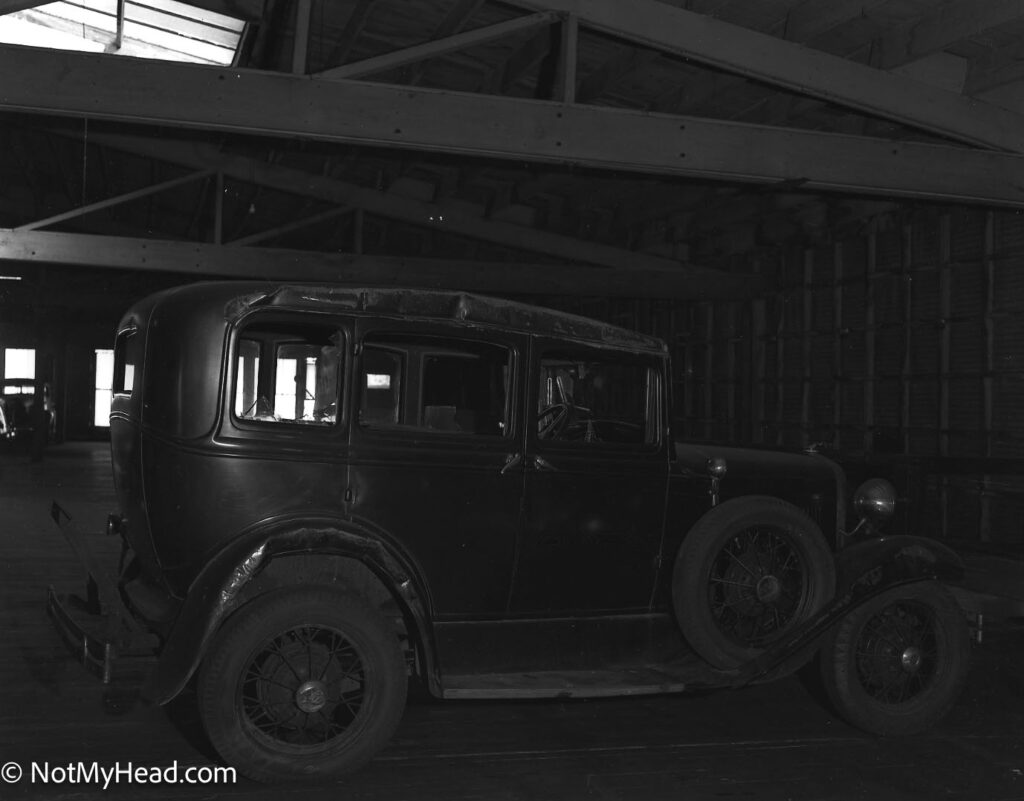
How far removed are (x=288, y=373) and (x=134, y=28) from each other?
851 centimetres

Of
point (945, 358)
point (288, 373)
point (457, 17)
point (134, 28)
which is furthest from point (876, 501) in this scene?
point (134, 28)

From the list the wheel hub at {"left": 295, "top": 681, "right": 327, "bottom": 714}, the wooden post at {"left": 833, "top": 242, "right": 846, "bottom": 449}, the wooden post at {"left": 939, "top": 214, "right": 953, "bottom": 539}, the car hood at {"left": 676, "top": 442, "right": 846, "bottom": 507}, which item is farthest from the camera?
the wooden post at {"left": 833, "top": 242, "right": 846, "bottom": 449}

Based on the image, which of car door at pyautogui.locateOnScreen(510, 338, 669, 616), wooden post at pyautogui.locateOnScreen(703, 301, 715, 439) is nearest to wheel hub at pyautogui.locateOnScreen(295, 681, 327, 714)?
car door at pyautogui.locateOnScreen(510, 338, 669, 616)

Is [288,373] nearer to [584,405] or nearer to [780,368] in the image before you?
[584,405]

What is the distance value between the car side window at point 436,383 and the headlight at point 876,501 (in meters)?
1.86

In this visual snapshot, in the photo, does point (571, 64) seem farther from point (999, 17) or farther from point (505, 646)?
point (505, 646)

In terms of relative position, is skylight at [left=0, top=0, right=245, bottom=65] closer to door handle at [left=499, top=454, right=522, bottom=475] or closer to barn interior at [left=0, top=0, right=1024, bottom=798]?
barn interior at [left=0, top=0, right=1024, bottom=798]

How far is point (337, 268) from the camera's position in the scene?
14.1 m

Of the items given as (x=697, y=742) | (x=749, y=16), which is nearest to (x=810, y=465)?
(x=697, y=742)

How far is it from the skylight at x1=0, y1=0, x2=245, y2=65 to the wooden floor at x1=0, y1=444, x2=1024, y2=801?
23.7 ft

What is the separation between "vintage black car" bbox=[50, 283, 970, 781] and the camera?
12.6 feet

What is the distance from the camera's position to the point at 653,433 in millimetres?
4723

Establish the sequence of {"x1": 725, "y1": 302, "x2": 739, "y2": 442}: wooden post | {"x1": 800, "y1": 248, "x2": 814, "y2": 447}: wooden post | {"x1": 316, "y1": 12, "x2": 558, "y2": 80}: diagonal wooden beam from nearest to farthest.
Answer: {"x1": 316, "y1": 12, "x2": 558, "y2": 80}: diagonal wooden beam, {"x1": 800, "y1": 248, "x2": 814, "y2": 447}: wooden post, {"x1": 725, "y1": 302, "x2": 739, "y2": 442}: wooden post

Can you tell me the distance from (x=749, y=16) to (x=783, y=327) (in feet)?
21.5
